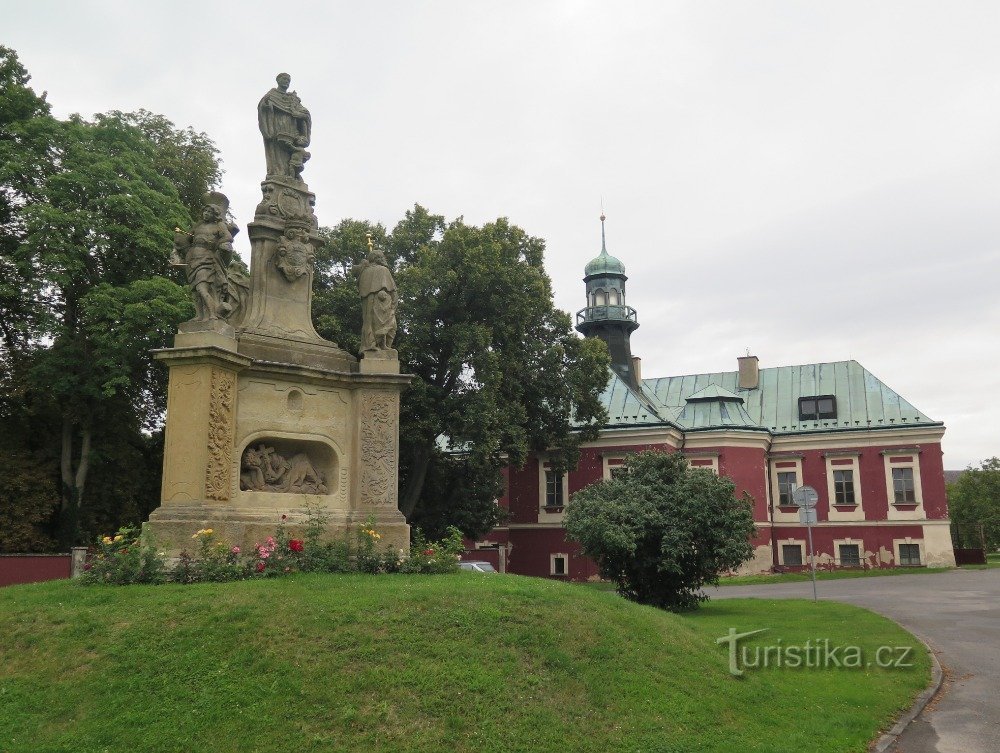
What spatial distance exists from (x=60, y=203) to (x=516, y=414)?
16.0m

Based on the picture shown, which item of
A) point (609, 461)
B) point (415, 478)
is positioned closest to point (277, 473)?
point (415, 478)

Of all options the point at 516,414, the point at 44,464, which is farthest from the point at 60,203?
the point at 516,414

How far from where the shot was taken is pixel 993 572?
117 feet

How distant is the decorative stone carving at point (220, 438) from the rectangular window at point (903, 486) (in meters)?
37.3

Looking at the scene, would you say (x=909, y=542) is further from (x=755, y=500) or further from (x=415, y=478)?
(x=415, y=478)

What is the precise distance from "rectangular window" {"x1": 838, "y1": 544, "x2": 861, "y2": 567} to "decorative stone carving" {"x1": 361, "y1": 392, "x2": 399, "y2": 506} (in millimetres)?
34118

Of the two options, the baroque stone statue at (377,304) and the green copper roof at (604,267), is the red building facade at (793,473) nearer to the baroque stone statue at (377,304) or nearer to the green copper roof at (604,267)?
the green copper roof at (604,267)

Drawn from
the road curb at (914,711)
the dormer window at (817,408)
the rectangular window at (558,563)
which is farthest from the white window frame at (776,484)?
the road curb at (914,711)

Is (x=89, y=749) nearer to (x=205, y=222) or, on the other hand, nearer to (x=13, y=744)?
(x=13, y=744)

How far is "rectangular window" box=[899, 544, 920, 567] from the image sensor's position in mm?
39438

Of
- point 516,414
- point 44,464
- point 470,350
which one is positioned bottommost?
point 44,464

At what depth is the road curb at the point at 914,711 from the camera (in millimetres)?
7988

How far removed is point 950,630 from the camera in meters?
16.1

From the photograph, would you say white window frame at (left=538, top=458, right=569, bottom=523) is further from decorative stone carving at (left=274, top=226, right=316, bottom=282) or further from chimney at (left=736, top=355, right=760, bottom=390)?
decorative stone carving at (left=274, top=226, right=316, bottom=282)
